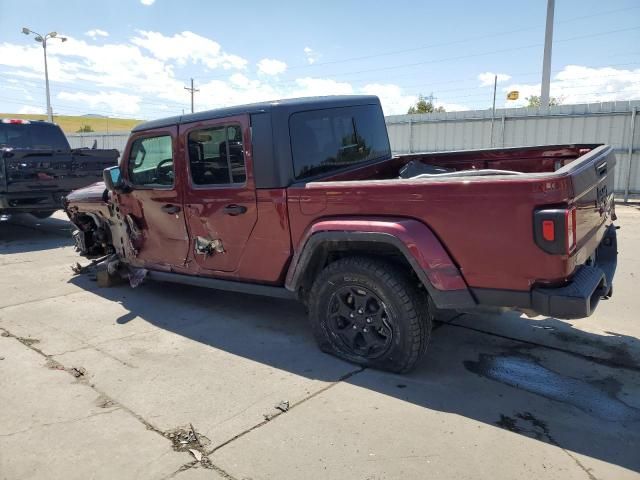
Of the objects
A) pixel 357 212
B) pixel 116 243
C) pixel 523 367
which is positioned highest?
pixel 357 212

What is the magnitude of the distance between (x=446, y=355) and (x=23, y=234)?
8.89 m

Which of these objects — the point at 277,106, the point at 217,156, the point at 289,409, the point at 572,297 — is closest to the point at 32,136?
the point at 217,156

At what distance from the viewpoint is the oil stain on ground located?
3047mm

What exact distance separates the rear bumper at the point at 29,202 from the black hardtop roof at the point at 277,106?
4600mm

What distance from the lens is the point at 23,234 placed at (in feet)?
31.8

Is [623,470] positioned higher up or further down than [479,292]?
further down

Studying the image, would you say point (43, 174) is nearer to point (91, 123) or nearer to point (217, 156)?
point (217, 156)

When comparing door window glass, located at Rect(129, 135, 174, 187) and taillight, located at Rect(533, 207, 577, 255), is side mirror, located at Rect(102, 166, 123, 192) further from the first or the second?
taillight, located at Rect(533, 207, 577, 255)

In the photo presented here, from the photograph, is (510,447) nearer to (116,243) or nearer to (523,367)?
(523,367)

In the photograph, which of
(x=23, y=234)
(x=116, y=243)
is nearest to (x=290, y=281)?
(x=116, y=243)

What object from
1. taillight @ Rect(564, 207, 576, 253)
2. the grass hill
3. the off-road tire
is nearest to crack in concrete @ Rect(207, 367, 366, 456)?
the off-road tire

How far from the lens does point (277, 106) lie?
151 inches

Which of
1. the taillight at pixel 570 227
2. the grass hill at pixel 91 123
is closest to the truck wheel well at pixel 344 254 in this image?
the taillight at pixel 570 227

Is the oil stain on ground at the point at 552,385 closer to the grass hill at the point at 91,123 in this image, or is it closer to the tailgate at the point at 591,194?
the tailgate at the point at 591,194
